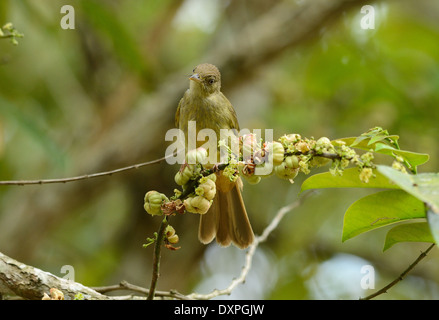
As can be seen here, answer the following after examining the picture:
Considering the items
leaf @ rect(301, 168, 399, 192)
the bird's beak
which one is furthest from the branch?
the bird's beak

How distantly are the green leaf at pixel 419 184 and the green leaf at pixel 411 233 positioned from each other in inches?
12.2

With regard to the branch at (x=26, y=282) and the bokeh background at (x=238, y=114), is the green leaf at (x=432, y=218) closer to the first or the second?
the branch at (x=26, y=282)

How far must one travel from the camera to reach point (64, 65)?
5.22m

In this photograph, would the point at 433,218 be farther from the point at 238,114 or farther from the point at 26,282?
the point at 238,114

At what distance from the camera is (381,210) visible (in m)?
1.66

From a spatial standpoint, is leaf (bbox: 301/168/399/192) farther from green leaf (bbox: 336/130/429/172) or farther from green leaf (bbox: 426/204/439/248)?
green leaf (bbox: 426/204/439/248)

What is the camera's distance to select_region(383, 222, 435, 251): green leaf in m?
1.69

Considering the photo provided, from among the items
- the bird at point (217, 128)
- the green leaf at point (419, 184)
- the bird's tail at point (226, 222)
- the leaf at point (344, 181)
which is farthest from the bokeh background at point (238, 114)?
the green leaf at point (419, 184)

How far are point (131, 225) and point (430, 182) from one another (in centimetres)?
371

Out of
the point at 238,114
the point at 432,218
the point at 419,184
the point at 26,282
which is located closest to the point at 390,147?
the point at 419,184

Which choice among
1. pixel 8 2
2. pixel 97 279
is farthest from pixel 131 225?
pixel 8 2

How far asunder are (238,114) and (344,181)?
2.90 metres

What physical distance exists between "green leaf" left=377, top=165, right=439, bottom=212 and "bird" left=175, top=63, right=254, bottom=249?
49.9 inches
